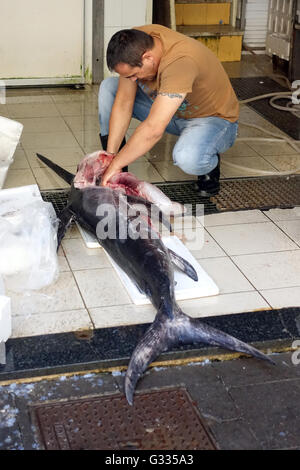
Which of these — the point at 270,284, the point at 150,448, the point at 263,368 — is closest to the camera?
the point at 150,448

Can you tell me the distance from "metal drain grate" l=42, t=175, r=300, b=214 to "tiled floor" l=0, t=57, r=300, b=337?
0.38 ft

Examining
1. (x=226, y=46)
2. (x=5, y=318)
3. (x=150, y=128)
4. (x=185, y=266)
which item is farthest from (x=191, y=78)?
(x=226, y=46)

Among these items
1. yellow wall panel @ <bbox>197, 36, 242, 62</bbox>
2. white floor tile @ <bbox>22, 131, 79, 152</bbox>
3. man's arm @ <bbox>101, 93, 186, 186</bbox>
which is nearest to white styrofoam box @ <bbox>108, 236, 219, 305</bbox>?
man's arm @ <bbox>101, 93, 186, 186</bbox>

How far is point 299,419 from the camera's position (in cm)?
293

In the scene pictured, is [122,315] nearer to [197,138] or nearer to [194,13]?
[197,138]

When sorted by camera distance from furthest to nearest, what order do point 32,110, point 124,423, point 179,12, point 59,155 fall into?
point 179,12 → point 32,110 → point 59,155 → point 124,423

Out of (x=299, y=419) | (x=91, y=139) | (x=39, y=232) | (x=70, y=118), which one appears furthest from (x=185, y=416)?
(x=70, y=118)

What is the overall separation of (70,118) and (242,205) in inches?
89.6

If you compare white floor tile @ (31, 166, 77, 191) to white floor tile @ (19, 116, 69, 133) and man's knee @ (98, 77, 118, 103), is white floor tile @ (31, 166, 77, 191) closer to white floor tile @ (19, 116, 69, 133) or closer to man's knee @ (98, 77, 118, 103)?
man's knee @ (98, 77, 118, 103)

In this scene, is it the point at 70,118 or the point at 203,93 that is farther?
the point at 70,118

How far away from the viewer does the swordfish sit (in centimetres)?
309

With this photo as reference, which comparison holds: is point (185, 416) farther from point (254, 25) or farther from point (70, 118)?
point (254, 25)

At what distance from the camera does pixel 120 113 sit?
4781mm

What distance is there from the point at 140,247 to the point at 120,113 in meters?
1.54
